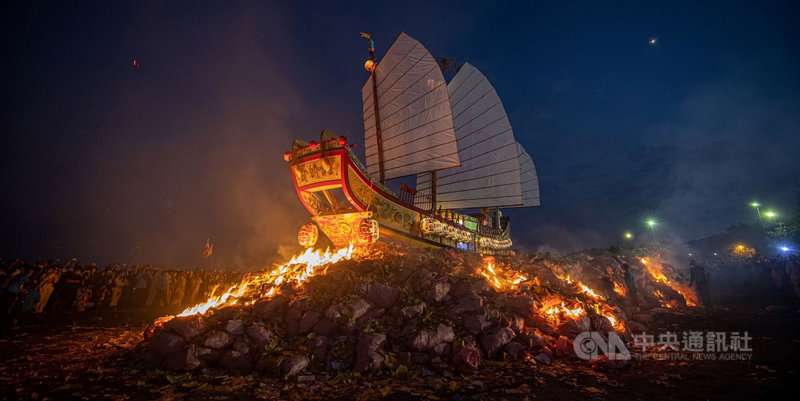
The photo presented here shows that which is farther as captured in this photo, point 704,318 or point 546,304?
point 704,318

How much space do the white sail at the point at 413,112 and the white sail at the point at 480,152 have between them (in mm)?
8398

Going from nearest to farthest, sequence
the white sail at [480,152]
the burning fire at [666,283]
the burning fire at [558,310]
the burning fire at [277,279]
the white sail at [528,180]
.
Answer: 1. the burning fire at [558,310]
2. the burning fire at [277,279]
3. the burning fire at [666,283]
4. the white sail at [480,152]
5. the white sail at [528,180]

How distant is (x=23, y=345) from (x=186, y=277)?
11.1 meters

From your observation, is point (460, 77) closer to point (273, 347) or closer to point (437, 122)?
point (437, 122)

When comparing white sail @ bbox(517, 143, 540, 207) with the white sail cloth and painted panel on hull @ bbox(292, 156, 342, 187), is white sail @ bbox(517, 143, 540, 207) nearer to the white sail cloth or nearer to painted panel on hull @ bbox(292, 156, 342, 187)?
the white sail cloth

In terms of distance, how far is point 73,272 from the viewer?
1193 centimetres

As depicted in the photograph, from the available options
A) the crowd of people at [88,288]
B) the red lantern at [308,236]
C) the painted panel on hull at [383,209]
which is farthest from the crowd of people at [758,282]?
the crowd of people at [88,288]

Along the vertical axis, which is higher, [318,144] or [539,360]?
[318,144]

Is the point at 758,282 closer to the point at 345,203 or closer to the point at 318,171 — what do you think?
the point at 345,203

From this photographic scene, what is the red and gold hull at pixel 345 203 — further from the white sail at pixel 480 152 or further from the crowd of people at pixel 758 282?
the crowd of people at pixel 758 282

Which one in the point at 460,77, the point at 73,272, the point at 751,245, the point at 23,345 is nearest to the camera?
the point at 23,345

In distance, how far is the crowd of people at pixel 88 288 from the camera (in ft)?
31.1

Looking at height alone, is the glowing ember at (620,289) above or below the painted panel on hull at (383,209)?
below

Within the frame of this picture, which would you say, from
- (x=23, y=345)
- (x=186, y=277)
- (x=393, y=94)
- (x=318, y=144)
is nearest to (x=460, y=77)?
(x=393, y=94)
